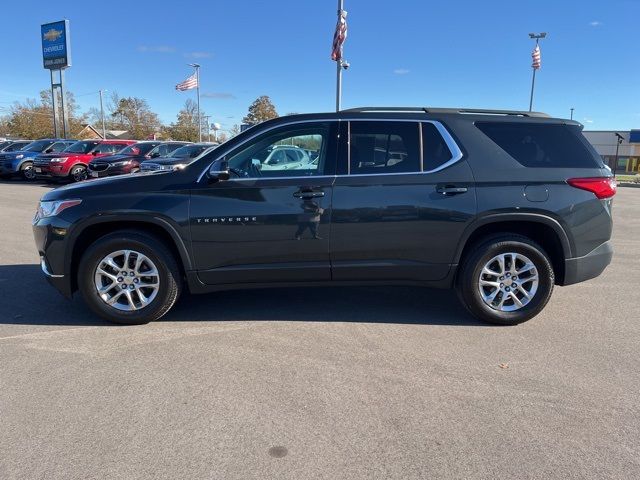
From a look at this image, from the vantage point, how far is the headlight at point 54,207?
4.27m

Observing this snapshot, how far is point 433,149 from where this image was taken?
4410mm

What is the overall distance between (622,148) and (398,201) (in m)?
64.9

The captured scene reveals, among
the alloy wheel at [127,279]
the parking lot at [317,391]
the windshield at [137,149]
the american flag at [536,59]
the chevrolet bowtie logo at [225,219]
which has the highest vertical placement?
the american flag at [536,59]

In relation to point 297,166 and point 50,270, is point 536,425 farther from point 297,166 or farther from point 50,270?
point 50,270

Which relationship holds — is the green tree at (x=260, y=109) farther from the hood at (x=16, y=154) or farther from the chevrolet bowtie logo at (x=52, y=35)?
the hood at (x=16, y=154)

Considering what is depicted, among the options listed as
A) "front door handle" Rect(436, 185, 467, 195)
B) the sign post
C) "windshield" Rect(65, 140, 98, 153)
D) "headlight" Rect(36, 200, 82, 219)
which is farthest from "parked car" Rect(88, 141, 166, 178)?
the sign post

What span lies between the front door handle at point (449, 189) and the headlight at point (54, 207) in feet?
10.2

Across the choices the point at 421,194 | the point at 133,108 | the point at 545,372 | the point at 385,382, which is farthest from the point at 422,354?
the point at 133,108

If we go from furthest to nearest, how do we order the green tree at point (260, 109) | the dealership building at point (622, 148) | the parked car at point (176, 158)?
the green tree at point (260, 109) → the dealership building at point (622, 148) → the parked car at point (176, 158)

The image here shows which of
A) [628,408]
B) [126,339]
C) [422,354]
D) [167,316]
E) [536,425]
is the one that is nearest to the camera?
[536,425]

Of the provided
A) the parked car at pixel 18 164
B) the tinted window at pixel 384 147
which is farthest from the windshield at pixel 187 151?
the tinted window at pixel 384 147

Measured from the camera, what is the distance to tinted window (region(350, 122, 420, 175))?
436 centimetres

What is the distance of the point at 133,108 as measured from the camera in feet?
279

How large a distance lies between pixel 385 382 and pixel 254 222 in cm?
172
